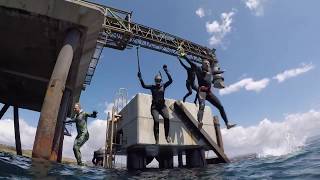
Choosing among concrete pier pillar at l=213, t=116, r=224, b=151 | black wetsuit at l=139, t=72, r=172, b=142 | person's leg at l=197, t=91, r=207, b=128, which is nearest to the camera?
black wetsuit at l=139, t=72, r=172, b=142

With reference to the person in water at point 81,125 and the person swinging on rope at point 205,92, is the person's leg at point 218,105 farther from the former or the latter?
the person in water at point 81,125

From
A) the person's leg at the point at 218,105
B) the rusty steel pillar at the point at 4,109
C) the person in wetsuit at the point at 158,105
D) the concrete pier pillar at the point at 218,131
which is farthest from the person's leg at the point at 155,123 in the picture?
the rusty steel pillar at the point at 4,109

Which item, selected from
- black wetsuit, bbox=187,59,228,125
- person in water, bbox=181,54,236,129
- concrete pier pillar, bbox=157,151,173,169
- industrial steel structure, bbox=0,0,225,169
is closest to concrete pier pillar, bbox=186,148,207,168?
concrete pier pillar, bbox=157,151,173,169

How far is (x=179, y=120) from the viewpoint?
426 inches

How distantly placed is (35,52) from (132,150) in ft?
16.5

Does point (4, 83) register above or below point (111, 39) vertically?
below

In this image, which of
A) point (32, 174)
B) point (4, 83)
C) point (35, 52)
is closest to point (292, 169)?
point (32, 174)

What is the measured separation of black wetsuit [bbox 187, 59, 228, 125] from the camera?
1046cm

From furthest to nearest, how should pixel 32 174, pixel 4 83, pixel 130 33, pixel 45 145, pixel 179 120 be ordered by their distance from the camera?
pixel 130 33 < pixel 4 83 < pixel 179 120 < pixel 45 145 < pixel 32 174

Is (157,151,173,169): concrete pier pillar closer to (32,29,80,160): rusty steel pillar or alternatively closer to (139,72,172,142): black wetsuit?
(139,72,172,142): black wetsuit

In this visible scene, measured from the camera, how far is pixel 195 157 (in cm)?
1138

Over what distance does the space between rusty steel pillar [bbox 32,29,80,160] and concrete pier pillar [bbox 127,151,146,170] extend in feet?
12.1

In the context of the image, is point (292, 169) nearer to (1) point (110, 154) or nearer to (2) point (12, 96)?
(1) point (110, 154)

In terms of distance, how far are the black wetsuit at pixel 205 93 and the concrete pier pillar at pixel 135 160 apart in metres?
2.47
